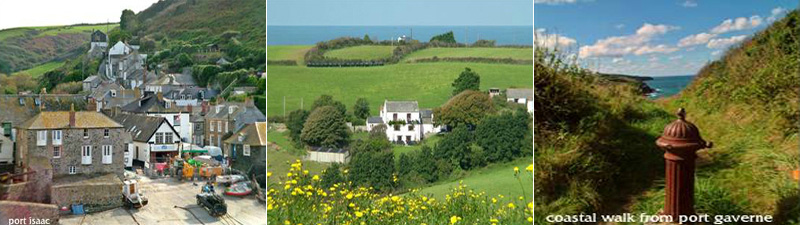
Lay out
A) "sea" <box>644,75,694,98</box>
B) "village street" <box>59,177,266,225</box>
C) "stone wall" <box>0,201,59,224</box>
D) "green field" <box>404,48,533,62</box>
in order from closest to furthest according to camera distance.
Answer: "stone wall" <box>0,201,59,224</box> → "village street" <box>59,177,266,225</box> → "sea" <box>644,75,694,98</box> → "green field" <box>404,48,533,62</box>

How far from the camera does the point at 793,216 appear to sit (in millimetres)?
4344

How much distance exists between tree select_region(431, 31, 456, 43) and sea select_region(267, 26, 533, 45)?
0.02 meters

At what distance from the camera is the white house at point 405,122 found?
5.04 metres

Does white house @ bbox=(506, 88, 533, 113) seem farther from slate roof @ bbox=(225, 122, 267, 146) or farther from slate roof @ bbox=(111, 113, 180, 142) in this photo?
slate roof @ bbox=(111, 113, 180, 142)

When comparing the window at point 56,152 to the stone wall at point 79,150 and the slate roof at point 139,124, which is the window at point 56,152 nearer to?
the stone wall at point 79,150

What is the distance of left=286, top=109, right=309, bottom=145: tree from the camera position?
510 cm

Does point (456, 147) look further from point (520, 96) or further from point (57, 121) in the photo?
point (57, 121)

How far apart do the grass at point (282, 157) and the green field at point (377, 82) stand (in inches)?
6.1

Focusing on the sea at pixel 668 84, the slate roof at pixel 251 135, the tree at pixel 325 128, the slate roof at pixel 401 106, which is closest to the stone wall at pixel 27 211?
the slate roof at pixel 251 135

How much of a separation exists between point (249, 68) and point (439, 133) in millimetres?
1276

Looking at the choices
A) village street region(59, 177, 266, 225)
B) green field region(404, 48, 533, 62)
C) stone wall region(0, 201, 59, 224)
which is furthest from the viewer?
green field region(404, 48, 533, 62)

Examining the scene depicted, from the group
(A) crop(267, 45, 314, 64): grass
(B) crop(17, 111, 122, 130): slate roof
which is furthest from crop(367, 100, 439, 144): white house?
(B) crop(17, 111, 122, 130): slate roof

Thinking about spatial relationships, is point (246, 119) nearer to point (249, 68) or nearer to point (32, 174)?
point (249, 68)

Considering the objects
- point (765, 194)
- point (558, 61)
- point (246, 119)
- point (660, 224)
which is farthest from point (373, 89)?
point (765, 194)
